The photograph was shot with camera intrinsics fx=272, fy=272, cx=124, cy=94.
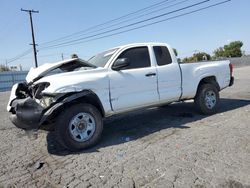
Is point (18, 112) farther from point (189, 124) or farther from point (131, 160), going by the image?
point (189, 124)

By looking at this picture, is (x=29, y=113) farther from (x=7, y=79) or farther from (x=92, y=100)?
(x=7, y=79)

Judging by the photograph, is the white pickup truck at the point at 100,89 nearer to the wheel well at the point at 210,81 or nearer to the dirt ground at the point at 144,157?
the wheel well at the point at 210,81

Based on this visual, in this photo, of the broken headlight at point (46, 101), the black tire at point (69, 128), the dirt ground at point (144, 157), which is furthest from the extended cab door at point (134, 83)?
the broken headlight at point (46, 101)

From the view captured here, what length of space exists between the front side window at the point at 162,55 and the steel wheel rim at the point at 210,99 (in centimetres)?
162

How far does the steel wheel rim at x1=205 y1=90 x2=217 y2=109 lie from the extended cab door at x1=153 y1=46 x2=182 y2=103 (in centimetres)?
108

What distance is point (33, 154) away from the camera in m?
5.20

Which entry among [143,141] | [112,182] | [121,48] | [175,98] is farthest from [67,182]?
[175,98]

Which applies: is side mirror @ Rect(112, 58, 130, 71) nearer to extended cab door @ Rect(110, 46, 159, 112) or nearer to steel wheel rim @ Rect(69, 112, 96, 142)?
extended cab door @ Rect(110, 46, 159, 112)

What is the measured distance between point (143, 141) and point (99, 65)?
2010 mm

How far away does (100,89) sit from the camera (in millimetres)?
5496

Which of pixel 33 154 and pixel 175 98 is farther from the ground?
Answer: pixel 175 98

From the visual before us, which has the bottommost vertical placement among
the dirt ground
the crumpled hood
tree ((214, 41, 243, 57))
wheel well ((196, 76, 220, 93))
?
the dirt ground

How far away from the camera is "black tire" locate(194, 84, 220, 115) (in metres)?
7.39

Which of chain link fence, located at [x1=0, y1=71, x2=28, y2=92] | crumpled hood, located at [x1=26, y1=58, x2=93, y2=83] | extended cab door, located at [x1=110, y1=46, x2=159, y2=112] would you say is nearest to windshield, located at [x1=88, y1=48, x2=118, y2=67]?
extended cab door, located at [x1=110, y1=46, x2=159, y2=112]
